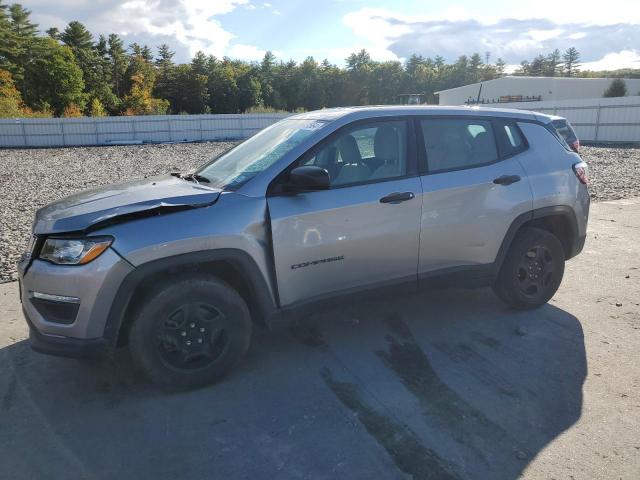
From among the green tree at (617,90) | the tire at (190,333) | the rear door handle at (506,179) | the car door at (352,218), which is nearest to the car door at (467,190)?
the rear door handle at (506,179)

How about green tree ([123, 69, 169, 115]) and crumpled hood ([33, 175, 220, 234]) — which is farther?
green tree ([123, 69, 169, 115])

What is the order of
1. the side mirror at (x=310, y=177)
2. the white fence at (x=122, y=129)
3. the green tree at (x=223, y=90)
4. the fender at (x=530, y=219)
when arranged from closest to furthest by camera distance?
the side mirror at (x=310, y=177) < the fender at (x=530, y=219) < the white fence at (x=122, y=129) < the green tree at (x=223, y=90)

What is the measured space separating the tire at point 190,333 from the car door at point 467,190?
5.17 ft

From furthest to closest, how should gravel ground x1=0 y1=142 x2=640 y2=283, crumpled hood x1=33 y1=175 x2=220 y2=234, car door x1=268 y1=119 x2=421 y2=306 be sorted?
gravel ground x1=0 y1=142 x2=640 y2=283 → car door x1=268 y1=119 x2=421 y2=306 → crumpled hood x1=33 y1=175 x2=220 y2=234

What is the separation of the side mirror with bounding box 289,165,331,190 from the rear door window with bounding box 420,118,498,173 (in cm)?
109

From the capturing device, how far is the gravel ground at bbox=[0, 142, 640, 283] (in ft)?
28.7

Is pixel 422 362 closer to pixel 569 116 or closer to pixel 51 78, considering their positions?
pixel 569 116

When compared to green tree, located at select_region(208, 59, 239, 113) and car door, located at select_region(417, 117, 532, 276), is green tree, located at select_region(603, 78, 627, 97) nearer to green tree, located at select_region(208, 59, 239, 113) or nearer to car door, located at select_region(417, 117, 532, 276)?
green tree, located at select_region(208, 59, 239, 113)

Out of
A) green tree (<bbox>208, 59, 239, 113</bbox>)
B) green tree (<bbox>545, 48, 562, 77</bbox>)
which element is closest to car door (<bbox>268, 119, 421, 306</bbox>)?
green tree (<bbox>208, 59, 239, 113</bbox>)

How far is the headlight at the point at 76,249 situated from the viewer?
3166mm

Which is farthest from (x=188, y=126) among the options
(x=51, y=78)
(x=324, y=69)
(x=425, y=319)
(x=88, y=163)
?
(x=324, y=69)

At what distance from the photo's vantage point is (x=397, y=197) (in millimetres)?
3969

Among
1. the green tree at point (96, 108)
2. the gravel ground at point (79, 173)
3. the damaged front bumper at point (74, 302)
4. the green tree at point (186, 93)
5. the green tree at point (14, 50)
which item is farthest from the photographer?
the green tree at point (186, 93)

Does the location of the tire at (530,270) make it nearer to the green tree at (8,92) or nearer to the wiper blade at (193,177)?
the wiper blade at (193,177)
